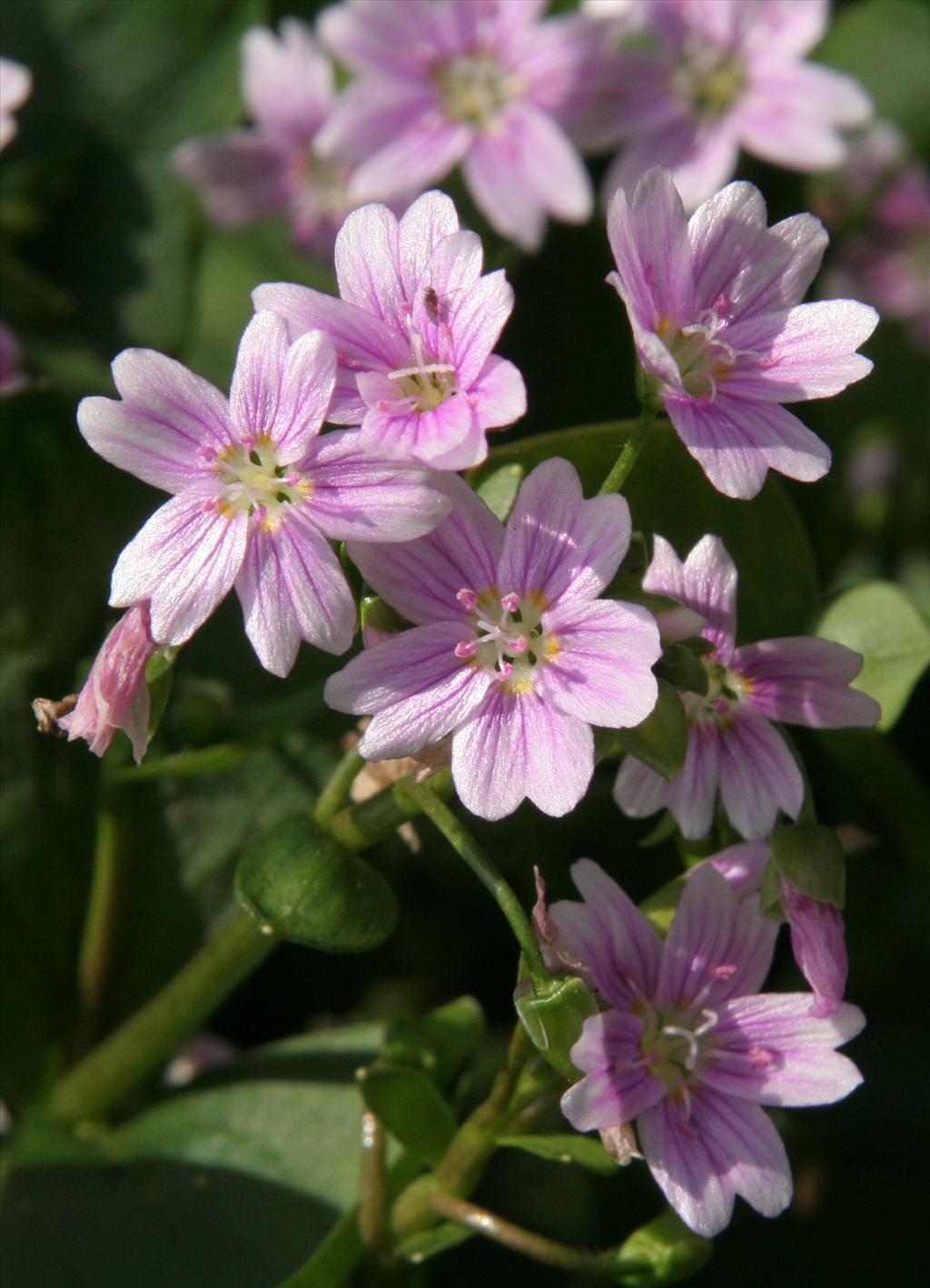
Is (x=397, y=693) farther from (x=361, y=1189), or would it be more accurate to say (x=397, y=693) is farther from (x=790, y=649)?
(x=361, y=1189)

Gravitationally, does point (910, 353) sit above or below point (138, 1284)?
below

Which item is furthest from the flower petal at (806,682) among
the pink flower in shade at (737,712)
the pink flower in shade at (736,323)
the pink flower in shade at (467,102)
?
the pink flower in shade at (467,102)

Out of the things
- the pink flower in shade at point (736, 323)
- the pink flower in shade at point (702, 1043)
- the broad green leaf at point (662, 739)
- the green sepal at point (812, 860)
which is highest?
the pink flower in shade at point (736, 323)

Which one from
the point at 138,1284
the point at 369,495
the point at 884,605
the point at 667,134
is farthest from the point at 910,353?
the point at 138,1284

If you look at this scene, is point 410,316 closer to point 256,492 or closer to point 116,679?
point 256,492

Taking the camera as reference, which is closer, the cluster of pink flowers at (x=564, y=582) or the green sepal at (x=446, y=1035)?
the cluster of pink flowers at (x=564, y=582)

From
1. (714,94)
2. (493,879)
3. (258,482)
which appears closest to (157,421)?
(258,482)

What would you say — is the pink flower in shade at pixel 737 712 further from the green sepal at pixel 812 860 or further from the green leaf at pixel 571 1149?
the green leaf at pixel 571 1149

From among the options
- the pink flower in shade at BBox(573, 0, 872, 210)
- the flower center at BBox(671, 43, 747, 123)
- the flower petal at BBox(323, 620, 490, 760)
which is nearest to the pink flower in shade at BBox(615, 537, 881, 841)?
the flower petal at BBox(323, 620, 490, 760)
